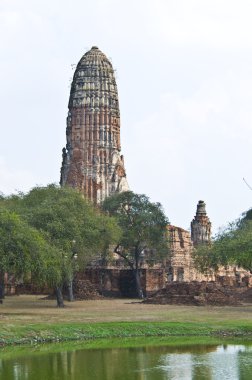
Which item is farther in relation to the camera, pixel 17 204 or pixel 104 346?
pixel 17 204

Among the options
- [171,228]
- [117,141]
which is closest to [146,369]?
[171,228]

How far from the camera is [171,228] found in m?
78.7

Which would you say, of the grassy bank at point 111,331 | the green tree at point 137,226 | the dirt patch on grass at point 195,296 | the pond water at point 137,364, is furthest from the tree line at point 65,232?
the pond water at point 137,364

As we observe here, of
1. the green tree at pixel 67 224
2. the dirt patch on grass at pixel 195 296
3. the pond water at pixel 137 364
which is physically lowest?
the pond water at pixel 137 364

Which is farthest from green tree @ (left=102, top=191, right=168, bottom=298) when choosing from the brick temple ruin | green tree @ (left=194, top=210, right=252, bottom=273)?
the brick temple ruin

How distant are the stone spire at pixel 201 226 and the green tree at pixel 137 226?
2924 centimetres

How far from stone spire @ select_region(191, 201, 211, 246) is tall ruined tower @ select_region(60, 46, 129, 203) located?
19.4m

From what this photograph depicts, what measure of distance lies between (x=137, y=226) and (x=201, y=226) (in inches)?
1336

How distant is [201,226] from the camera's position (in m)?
100

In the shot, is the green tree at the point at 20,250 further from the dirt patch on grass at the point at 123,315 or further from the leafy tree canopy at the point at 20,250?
the dirt patch on grass at the point at 123,315

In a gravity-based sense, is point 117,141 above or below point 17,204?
above

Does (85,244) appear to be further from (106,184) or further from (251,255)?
(106,184)

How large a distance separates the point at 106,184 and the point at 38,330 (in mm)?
48369

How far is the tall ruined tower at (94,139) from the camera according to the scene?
8225cm
